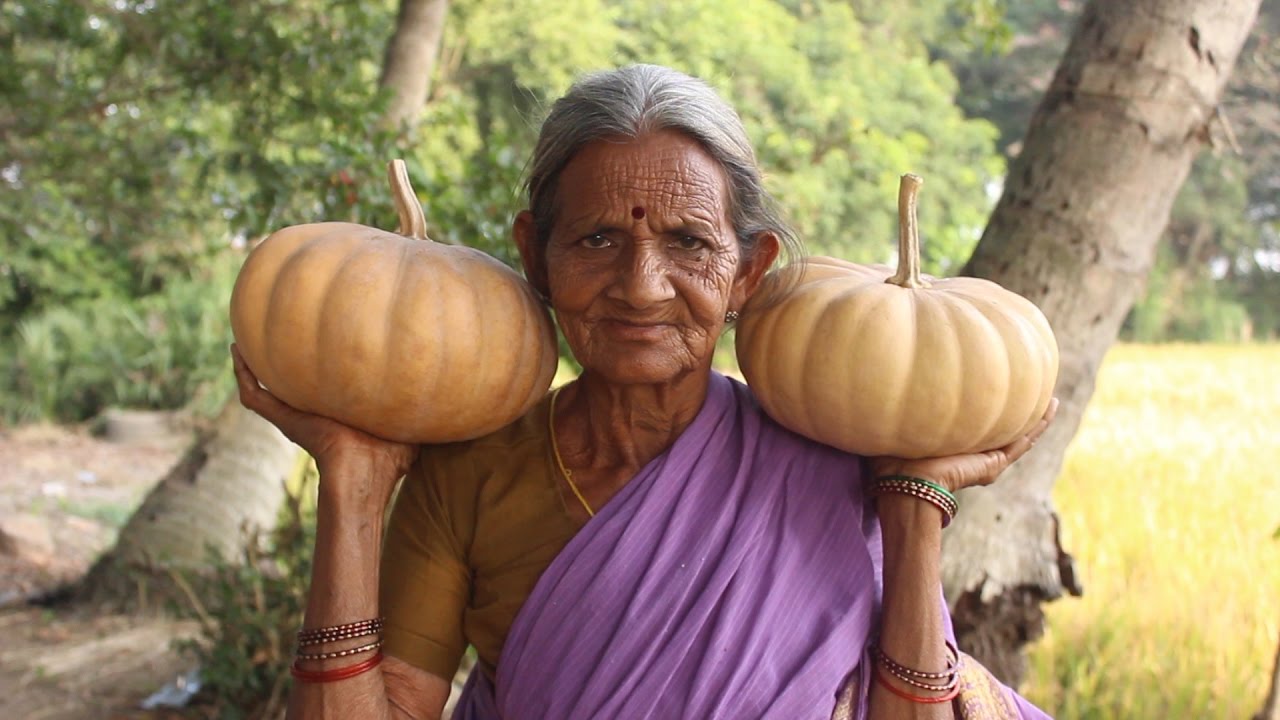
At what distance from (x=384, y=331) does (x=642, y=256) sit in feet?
1.53

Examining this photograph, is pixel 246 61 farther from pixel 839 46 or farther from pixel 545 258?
pixel 839 46

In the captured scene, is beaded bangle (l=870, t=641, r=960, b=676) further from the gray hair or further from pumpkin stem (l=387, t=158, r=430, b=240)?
pumpkin stem (l=387, t=158, r=430, b=240)

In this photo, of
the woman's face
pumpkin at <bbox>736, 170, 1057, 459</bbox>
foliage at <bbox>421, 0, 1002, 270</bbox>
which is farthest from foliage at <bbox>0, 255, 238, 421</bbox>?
pumpkin at <bbox>736, 170, 1057, 459</bbox>

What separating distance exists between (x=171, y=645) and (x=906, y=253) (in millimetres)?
3245

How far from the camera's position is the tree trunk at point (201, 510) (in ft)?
15.7

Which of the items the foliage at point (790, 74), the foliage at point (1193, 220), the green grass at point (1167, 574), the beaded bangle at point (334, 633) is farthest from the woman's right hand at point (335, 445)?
the foliage at point (1193, 220)

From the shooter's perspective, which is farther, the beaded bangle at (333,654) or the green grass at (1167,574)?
the green grass at (1167,574)

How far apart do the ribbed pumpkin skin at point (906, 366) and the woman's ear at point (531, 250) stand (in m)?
0.46

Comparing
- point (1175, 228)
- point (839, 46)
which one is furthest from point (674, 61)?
point (1175, 228)

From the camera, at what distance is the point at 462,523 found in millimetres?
1999

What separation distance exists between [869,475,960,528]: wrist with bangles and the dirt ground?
10.5 feet

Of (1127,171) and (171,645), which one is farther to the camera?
(171,645)

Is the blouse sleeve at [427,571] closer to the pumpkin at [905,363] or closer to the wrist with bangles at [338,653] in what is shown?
the wrist with bangles at [338,653]

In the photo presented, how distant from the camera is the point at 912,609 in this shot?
1.77 metres
